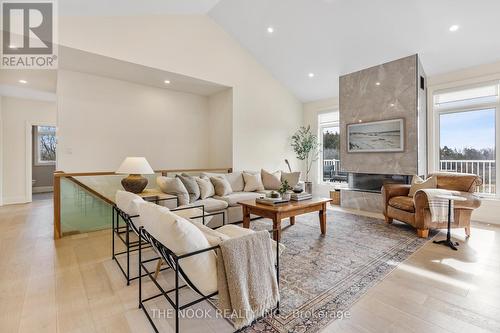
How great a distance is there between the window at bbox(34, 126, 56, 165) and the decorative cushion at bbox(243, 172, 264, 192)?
6.85 m

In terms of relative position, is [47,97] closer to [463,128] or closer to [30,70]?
[30,70]

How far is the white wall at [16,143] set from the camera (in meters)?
5.89

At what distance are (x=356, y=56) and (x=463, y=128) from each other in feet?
8.03

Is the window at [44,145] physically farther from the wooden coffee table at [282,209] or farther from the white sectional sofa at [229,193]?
the wooden coffee table at [282,209]

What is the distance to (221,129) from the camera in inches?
231

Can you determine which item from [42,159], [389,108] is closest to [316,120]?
[389,108]

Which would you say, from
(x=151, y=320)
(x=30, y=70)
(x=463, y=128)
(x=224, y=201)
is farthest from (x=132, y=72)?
(x=463, y=128)

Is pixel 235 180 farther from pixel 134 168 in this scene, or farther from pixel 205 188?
pixel 134 168

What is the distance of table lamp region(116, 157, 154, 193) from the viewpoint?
3652mm

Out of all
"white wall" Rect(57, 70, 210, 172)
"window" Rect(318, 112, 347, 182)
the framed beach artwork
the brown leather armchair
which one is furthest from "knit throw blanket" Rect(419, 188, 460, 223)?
"white wall" Rect(57, 70, 210, 172)

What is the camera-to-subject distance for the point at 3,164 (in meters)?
5.89

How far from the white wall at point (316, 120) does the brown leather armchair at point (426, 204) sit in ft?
8.28

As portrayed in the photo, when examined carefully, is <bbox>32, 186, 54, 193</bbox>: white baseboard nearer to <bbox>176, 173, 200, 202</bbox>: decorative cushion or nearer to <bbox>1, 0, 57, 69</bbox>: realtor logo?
<bbox>1, 0, 57, 69</bbox>: realtor logo

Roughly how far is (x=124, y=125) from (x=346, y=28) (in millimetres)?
4624
